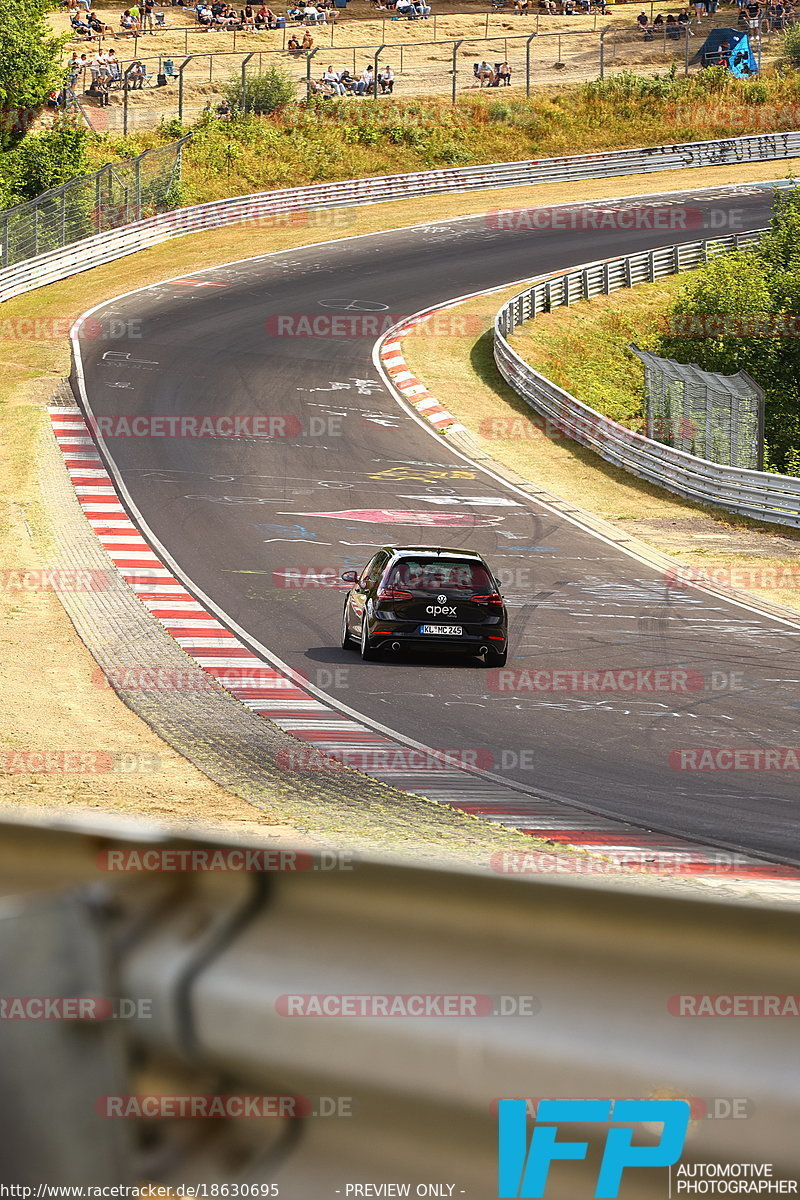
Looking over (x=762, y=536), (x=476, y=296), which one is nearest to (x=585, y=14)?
(x=476, y=296)

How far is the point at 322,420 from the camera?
110 ft

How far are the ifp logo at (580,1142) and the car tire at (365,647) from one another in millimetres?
13414

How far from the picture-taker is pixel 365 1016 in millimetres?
3230

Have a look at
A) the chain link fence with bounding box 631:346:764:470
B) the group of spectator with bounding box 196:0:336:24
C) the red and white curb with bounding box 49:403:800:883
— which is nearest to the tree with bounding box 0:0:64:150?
the group of spectator with bounding box 196:0:336:24

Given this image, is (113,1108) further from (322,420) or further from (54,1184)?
(322,420)

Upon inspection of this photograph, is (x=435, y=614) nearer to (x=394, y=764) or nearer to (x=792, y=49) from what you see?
(x=394, y=764)

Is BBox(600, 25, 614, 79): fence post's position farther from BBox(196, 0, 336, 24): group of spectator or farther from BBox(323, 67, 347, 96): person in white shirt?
BBox(196, 0, 336, 24): group of spectator

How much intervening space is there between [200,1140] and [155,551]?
1913 centimetres

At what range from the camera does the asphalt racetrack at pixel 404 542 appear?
1229 centimetres

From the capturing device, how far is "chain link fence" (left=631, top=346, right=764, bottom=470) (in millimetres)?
29344

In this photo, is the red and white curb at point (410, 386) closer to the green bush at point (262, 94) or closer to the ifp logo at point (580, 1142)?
the green bush at point (262, 94)

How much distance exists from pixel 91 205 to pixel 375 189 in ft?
52.4

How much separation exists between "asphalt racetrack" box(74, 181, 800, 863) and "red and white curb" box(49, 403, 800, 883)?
321 millimetres

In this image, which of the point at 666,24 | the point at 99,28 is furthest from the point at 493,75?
the point at 99,28
